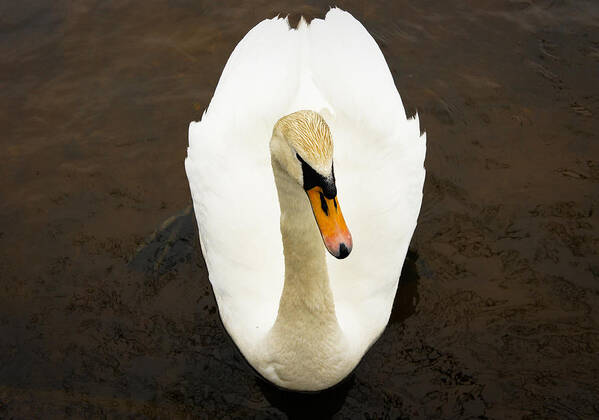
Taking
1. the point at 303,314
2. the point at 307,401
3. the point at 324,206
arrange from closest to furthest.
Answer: the point at 324,206 → the point at 303,314 → the point at 307,401

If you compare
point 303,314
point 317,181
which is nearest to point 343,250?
point 317,181

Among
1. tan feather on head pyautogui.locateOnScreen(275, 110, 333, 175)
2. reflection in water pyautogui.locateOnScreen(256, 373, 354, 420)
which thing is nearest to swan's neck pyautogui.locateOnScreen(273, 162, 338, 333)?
tan feather on head pyautogui.locateOnScreen(275, 110, 333, 175)

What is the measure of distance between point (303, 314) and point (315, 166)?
1.22 meters

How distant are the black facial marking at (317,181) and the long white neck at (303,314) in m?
0.18

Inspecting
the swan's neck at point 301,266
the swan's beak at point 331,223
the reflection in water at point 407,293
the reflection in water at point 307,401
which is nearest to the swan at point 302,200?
the swan's neck at point 301,266

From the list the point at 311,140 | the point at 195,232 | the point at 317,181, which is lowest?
the point at 195,232

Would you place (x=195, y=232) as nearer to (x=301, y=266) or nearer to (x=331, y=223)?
(x=301, y=266)

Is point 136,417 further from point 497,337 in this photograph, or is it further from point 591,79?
point 591,79

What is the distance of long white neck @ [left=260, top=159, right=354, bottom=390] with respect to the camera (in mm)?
4027

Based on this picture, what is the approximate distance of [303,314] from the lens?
174 inches

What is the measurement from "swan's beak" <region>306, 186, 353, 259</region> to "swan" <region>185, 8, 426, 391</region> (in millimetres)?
134

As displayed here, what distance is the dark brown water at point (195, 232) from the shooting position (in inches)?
202

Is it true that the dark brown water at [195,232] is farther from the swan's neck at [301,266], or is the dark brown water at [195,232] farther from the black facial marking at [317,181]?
the black facial marking at [317,181]

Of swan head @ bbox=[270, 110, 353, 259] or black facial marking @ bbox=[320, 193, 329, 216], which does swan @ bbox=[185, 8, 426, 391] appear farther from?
black facial marking @ bbox=[320, 193, 329, 216]
